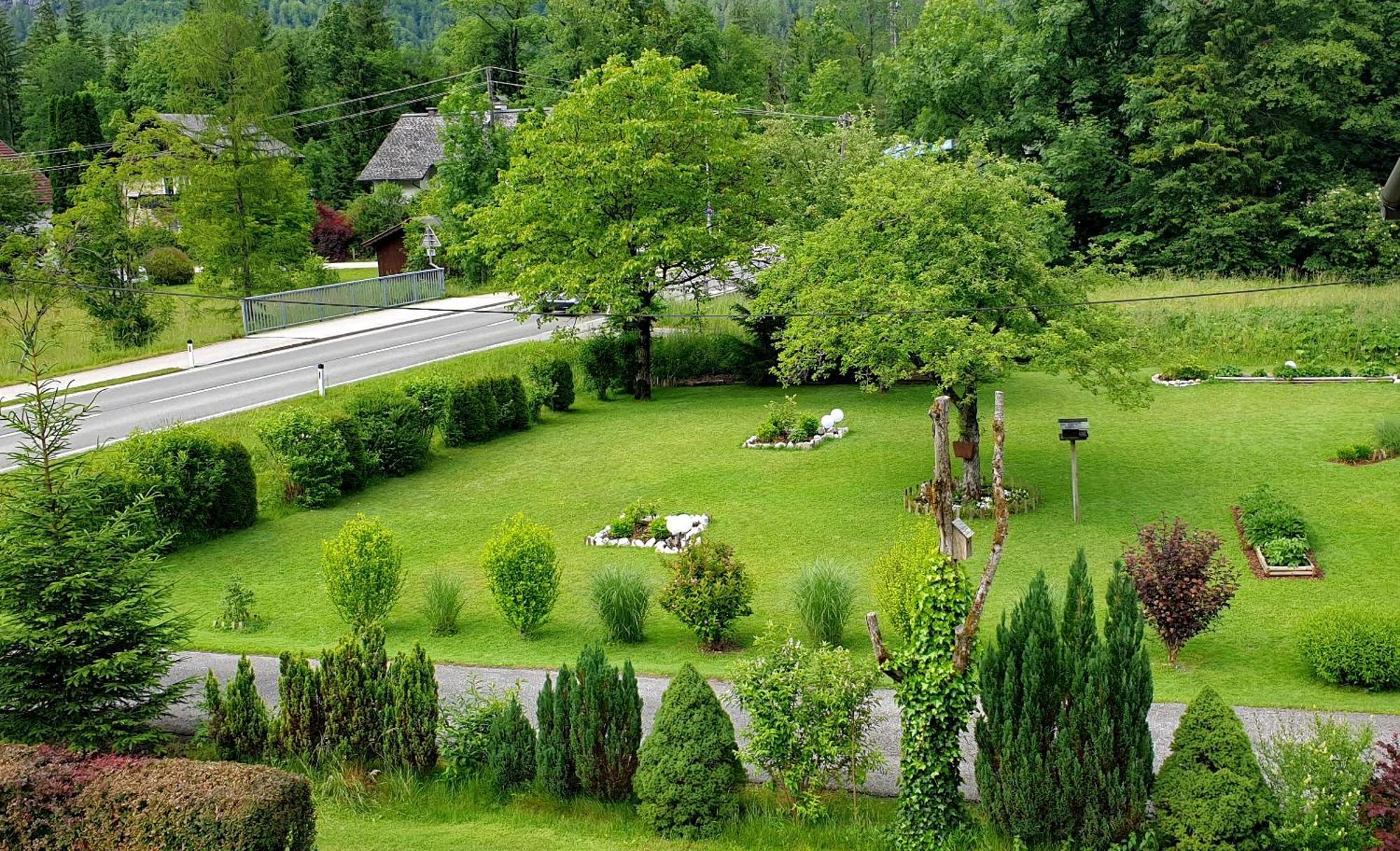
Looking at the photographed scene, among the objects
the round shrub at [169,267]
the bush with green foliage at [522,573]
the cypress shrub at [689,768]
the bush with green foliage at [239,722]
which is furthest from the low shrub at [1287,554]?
the round shrub at [169,267]

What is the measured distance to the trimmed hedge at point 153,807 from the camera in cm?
884

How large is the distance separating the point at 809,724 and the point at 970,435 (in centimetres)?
1173

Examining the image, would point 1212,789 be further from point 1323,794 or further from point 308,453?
point 308,453

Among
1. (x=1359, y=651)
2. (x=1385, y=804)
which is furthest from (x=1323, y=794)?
(x=1359, y=651)

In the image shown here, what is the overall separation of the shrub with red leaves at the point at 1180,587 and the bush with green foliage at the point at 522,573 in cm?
734

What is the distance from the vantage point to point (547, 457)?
25.8m

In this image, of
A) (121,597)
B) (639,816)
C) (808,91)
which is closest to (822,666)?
(639,816)

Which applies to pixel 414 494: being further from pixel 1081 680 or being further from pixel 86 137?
pixel 86 137

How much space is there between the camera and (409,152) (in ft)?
216

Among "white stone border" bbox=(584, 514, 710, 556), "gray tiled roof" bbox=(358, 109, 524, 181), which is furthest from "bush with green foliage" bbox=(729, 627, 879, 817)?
"gray tiled roof" bbox=(358, 109, 524, 181)

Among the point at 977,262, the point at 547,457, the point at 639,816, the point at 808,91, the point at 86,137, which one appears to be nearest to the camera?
the point at 639,816

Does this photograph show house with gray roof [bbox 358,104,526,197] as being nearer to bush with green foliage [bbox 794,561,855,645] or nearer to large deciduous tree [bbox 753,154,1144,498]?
large deciduous tree [bbox 753,154,1144,498]

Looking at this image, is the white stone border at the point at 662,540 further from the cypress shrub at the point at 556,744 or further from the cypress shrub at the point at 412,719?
the cypress shrub at the point at 556,744

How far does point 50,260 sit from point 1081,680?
1511 inches
